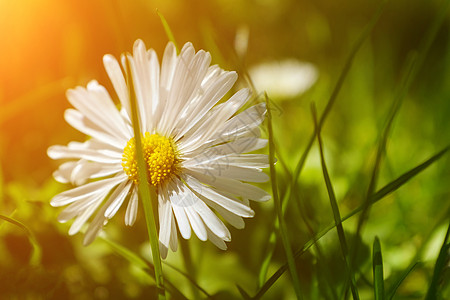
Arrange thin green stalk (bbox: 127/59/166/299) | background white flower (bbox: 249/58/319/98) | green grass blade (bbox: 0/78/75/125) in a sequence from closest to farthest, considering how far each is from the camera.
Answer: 1. thin green stalk (bbox: 127/59/166/299)
2. green grass blade (bbox: 0/78/75/125)
3. background white flower (bbox: 249/58/319/98)

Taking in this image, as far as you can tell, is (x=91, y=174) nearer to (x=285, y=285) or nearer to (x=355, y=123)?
(x=285, y=285)

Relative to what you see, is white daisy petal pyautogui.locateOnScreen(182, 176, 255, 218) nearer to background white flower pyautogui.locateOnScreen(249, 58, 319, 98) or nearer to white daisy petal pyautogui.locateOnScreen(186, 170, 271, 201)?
white daisy petal pyautogui.locateOnScreen(186, 170, 271, 201)

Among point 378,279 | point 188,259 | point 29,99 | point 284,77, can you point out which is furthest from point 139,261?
point 284,77

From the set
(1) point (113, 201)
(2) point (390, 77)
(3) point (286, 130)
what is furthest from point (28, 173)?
(2) point (390, 77)

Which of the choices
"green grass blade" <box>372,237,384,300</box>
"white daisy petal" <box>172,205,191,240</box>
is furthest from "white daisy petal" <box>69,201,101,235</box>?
"green grass blade" <box>372,237,384,300</box>

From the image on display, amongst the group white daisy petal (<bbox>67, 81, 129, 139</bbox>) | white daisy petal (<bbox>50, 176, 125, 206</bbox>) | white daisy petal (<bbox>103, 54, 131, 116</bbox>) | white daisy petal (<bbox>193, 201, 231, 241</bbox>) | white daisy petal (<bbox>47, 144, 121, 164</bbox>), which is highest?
white daisy petal (<bbox>103, 54, 131, 116</bbox>)

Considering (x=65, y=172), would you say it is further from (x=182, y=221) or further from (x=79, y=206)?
(x=182, y=221)
